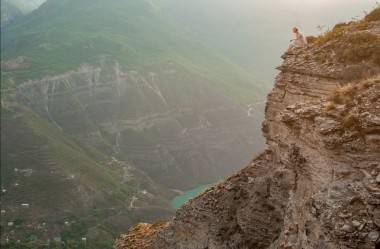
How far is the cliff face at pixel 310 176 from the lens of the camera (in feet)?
32.5

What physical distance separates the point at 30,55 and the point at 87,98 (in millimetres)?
37530

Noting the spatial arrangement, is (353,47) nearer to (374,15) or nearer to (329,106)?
(374,15)

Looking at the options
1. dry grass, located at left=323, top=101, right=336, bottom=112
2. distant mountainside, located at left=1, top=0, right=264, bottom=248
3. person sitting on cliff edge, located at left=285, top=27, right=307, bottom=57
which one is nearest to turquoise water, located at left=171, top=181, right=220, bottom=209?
distant mountainside, located at left=1, top=0, right=264, bottom=248


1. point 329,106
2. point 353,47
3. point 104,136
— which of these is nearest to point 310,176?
point 329,106

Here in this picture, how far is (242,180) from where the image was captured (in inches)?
785

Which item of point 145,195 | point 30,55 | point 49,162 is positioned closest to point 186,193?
point 145,195

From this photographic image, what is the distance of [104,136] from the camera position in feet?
509

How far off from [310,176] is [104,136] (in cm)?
14734

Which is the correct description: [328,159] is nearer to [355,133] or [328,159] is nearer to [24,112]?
[355,133]

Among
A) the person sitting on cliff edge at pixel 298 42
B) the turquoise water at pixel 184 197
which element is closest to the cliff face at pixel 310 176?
the person sitting on cliff edge at pixel 298 42

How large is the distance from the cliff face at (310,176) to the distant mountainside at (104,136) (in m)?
72.6

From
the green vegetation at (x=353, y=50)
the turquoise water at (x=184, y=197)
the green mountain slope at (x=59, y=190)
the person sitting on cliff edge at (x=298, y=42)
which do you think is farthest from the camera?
the turquoise water at (x=184, y=197)

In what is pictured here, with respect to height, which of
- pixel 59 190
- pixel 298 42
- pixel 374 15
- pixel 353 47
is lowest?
pixel 59 190

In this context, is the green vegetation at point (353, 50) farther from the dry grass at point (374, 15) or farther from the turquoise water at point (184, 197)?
the turquoise water at point (184, 197)
